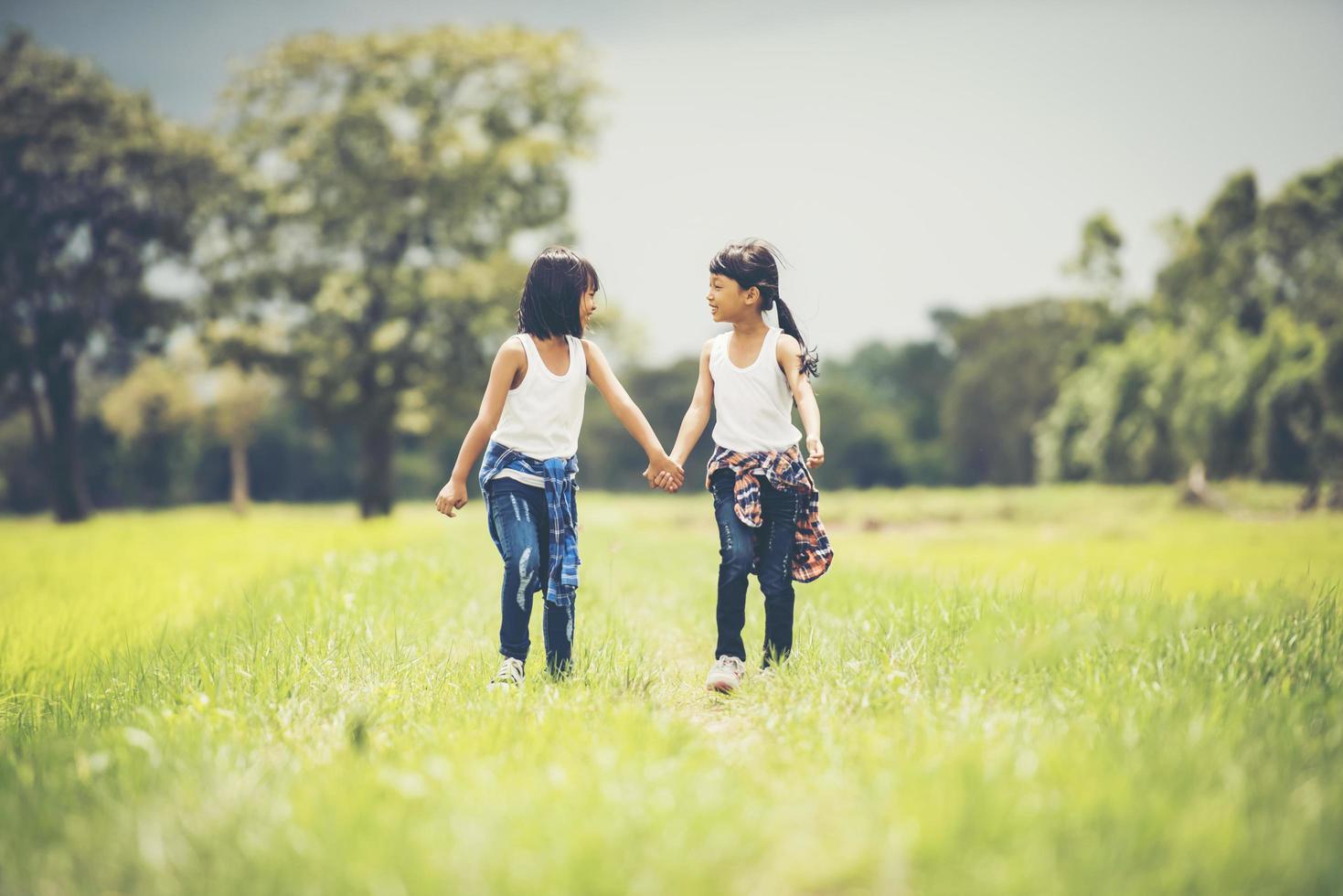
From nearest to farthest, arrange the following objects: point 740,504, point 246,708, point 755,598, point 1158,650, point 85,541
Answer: point 246,708 < point 1158,650 < point 740,504 < point 755,598 < point 85,541

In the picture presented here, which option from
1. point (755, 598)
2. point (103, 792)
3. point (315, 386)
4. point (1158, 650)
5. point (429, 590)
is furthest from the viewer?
point (315, 386)

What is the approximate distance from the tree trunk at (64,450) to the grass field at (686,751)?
1955 cm

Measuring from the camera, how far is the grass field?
184 centimetres

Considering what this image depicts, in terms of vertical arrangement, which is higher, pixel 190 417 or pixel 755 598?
pixel 190 417

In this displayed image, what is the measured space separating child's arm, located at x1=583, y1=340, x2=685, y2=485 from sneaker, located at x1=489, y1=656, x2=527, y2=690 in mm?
1063

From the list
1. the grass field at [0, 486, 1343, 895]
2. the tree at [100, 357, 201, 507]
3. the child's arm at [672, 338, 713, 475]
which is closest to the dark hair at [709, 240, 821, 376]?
the child's arm at [672, 338, 713, 475]

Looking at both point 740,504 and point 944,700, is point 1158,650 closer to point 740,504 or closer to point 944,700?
point 944,700

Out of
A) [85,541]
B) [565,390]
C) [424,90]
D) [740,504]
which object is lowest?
[85,541]

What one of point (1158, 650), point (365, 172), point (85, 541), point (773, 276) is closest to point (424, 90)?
point (365, 172)

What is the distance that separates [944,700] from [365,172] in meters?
20.3

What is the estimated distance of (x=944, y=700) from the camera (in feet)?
10.4

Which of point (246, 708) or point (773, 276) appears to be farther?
point (773, 276)

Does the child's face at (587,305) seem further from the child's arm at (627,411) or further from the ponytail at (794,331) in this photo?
the ponytail at (794,331)

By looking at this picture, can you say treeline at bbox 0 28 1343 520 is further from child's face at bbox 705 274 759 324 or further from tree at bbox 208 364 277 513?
child's face at bbox 705 274 759 324
